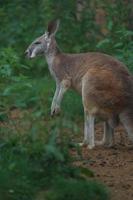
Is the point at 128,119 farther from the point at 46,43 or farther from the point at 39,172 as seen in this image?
the point at 46,43

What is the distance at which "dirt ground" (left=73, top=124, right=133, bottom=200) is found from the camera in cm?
669

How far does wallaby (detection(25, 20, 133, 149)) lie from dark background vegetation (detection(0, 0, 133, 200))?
0.81 feet

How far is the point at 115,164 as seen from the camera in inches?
304

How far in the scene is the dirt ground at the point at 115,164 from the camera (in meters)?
6.69

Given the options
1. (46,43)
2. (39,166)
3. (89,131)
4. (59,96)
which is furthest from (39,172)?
(46,43)

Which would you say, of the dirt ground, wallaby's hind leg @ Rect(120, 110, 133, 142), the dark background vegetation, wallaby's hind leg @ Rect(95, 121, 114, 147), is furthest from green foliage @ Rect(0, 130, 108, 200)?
wallaby's hind leg @ Rect(95, 121, 114, 147)

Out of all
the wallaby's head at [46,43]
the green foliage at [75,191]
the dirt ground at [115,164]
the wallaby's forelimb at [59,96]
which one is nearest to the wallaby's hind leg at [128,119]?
the dirt ground at [115,164]

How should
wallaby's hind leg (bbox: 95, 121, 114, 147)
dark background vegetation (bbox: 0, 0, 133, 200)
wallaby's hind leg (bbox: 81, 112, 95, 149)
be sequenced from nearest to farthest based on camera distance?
dark background vegetation (bbox: 0, 0, 133, 200) → wallaby's hind leg (bbox: 81, 112, 95, 149) → wallaby's hind leg (bbox: 95, 121, 114, 147)

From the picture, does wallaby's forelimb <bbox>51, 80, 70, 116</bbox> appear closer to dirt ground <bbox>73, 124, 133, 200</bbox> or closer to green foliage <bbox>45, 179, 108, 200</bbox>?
dirt ground <bbox>73, 124, 133, 200</bbox>

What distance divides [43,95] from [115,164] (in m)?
1.71

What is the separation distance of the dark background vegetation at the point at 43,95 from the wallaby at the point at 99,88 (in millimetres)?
247

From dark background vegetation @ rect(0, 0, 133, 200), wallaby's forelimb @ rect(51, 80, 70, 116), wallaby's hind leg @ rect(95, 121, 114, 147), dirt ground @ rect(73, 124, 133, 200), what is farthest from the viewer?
wallaby's forelimb @ rect(51, 80, 70, 116)

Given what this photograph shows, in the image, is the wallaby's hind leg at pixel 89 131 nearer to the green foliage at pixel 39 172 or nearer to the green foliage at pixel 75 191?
the green foliage at pixel 39 172

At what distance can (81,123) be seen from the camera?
30.5 ft
